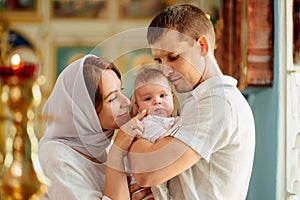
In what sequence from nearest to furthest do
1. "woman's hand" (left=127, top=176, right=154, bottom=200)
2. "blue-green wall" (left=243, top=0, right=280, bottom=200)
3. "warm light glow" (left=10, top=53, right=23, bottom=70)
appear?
"warm light glow" (left=10, top=53, right=23, bottom=70), "woman's hand" (left=127, top=176, right=154, bottom=200), "blue-green wall" (left=243, top=0, right=280, bottom=200)

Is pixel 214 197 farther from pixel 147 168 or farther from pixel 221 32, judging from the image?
pixel 221 32

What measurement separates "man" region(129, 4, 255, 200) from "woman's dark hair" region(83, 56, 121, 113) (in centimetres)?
20

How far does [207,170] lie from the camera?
8.83 ft

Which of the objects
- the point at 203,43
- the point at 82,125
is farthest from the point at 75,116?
the point at 203,43

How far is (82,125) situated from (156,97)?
0.85 ft

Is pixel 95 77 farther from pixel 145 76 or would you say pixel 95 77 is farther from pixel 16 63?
pixel 16 63

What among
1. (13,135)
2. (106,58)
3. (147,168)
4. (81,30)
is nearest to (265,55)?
(106,58)

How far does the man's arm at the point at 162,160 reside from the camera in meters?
2.59

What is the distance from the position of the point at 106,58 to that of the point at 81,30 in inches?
188

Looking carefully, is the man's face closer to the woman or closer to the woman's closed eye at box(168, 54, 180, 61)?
the woman's closed eye at box(168, 54, 180, 61)

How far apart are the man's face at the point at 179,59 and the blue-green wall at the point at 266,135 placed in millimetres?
1645

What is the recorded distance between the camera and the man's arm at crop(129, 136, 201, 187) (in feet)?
8.50

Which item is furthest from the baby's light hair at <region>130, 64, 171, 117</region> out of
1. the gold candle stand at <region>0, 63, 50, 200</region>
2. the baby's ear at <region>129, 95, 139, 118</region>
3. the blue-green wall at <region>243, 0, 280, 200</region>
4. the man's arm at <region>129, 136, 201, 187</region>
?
the blue-green wall at <region>243, 0, 280, 200</region>

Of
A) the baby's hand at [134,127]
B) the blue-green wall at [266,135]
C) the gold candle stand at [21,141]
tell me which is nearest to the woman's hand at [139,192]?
the baby's hand at [134,127]
